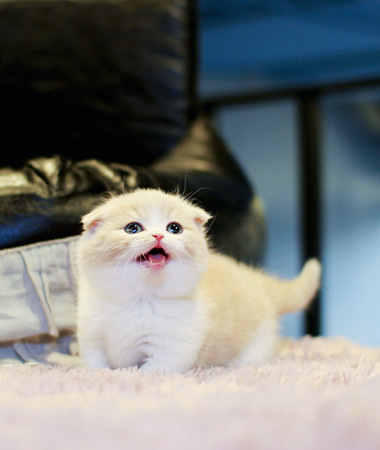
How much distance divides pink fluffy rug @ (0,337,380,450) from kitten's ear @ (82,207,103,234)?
0.79 ft

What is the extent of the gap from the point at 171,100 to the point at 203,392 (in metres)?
0.99

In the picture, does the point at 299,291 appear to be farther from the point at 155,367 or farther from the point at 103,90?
the point at 103,90

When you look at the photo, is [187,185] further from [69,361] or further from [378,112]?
[378,112]

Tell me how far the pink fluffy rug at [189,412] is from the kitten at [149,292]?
0.09 m

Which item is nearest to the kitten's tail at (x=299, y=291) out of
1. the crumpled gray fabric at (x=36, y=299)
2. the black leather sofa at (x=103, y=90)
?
the black leather sofa at (x=103, y=90)

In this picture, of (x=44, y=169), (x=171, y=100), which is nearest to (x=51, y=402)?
(x=44, y=169)

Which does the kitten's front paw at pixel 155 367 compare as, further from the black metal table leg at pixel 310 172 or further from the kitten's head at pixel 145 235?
the black metal table leg at pixel 310 172

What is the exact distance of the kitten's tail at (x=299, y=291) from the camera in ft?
3.71

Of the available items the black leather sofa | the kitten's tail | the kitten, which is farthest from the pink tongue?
the black leather sofa

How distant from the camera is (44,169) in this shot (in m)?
1.04

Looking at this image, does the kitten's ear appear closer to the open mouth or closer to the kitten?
the kitten

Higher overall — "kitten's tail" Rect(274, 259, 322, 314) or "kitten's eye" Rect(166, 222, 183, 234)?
"kitten's eye" Rect(166, 222, 183, 234)

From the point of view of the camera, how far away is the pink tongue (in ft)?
2.57

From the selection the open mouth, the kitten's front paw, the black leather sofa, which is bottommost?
the kitten's front paw
